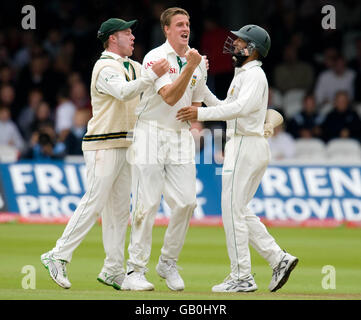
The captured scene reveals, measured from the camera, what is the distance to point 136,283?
29.7 ft

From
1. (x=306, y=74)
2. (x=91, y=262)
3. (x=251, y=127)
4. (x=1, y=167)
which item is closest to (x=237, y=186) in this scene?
(x=251, y=127)

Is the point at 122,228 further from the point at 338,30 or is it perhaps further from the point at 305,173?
the point at 338,30

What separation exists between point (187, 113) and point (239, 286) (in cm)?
167

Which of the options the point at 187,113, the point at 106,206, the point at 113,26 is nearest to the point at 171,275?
the point at 106,206

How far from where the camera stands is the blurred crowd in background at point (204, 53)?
59.4ft

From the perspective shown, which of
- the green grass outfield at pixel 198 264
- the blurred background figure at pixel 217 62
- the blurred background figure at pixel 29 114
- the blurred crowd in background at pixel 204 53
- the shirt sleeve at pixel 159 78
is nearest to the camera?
the green grass outfield at pixel 198 264

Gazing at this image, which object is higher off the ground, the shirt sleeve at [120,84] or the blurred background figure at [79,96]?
the blurred background figure at [79,96]

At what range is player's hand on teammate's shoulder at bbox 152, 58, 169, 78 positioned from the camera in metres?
8.92

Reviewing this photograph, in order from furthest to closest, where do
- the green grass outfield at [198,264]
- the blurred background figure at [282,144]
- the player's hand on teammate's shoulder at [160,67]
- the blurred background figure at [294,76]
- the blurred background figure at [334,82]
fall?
the blurred background figure at [294,76] < the blurred background figure at [334,82] < the blurred background figure at [282,144] < the player's hand on teammate's shoulder at [160,67] < the green grass outfield at [198,264]

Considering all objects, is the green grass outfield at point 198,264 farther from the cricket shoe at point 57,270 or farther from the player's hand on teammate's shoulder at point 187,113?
the player's hand on teammate's shoulder at point 187,113

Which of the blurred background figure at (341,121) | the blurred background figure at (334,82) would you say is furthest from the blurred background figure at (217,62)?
the blurred background figure at (341,121)

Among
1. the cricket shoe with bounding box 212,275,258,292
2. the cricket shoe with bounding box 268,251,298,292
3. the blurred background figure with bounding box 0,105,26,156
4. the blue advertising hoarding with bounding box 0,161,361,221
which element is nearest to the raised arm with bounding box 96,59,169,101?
the cricket shoe with bounding box 212,275,258,292

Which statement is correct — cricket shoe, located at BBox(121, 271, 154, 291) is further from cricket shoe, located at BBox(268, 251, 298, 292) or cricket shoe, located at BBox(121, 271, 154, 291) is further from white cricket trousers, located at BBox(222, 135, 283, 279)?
cricket shoe, located at BBox(268, 251, 298, 292)

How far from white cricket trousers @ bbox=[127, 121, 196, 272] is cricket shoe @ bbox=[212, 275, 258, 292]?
62cm
